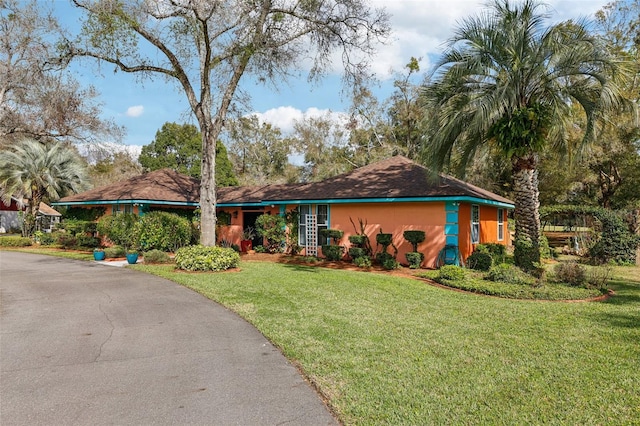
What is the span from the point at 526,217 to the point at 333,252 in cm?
718

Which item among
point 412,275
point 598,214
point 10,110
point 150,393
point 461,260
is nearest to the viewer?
point 150,393

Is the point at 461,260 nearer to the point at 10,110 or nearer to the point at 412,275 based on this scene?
the point at 412,275

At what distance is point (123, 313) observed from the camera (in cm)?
740

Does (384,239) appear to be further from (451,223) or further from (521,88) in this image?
(521,88)

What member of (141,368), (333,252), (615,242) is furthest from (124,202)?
(615,242)

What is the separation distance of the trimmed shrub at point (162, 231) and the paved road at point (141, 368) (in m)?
8.47

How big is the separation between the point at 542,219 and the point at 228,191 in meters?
17.8

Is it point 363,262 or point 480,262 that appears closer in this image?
point 480,262

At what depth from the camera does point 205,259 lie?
1255 cm

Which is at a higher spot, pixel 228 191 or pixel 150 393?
pixel 228 191

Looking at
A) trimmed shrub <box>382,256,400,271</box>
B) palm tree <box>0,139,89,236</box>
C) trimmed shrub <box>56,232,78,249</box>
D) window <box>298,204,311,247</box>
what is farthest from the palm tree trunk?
palm tree <box>0,139,89,236</box>

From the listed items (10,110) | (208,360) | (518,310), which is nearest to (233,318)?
(208,360)

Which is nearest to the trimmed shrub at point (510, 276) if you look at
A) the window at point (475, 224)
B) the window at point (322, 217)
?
the window at point (475, 224)

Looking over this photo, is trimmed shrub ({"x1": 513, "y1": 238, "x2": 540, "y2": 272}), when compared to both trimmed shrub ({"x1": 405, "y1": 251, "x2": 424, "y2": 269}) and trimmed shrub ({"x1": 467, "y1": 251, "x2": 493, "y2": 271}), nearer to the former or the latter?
trimmed shrub ({"x1": 467, "y1": 251, "x2": 493, "y2": 271})
